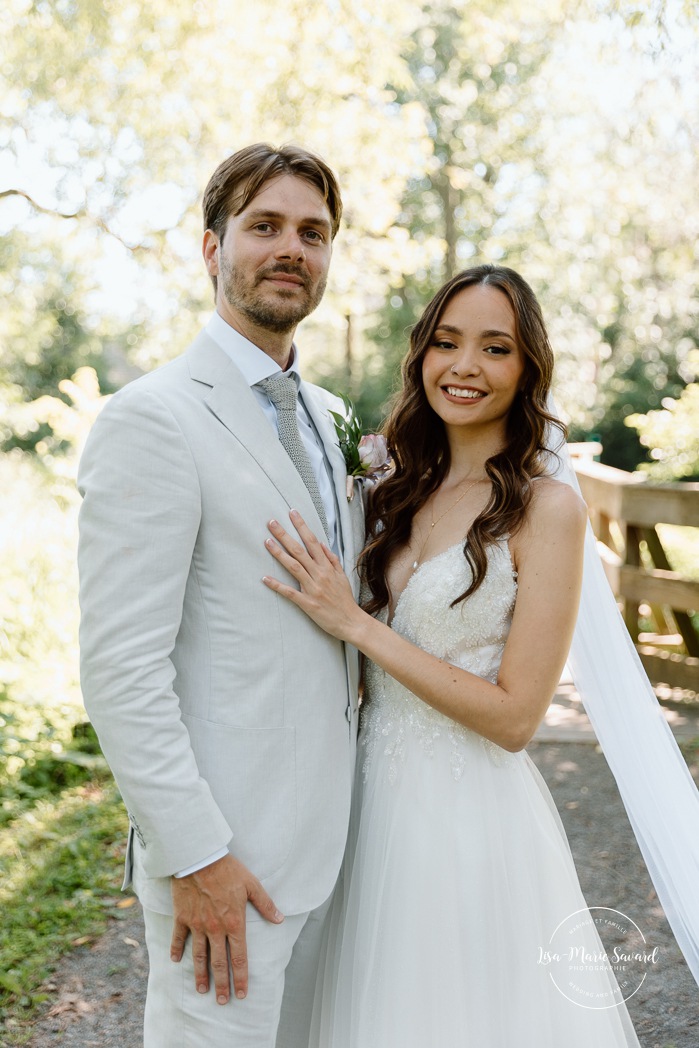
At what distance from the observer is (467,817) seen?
250 centimetres

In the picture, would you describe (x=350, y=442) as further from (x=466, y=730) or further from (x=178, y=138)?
(x=178, y=138)

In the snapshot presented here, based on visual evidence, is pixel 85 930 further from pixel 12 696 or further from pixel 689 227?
pixel 689 227

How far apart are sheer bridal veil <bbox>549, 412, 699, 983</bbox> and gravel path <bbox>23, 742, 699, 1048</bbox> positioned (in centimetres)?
76

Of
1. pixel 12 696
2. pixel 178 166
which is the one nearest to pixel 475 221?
pixel 178 166

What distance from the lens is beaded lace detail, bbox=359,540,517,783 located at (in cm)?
255

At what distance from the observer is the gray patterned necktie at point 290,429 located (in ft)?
7.77

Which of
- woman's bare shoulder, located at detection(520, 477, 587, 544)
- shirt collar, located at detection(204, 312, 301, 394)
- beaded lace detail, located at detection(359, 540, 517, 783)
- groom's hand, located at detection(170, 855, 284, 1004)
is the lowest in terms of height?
groom's hand, located at detection(170, 855, 284, 1004)

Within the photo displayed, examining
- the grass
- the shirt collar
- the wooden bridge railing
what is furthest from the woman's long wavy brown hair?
the wooden bridge railing

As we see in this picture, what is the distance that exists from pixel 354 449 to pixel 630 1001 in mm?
2384

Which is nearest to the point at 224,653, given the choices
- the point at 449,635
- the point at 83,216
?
the point at 449,635

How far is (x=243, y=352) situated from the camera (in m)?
2.38

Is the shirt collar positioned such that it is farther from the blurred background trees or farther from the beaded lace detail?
the blurred background trees

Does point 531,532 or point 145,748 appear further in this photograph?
point 531,532

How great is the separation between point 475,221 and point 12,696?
18534 mm
